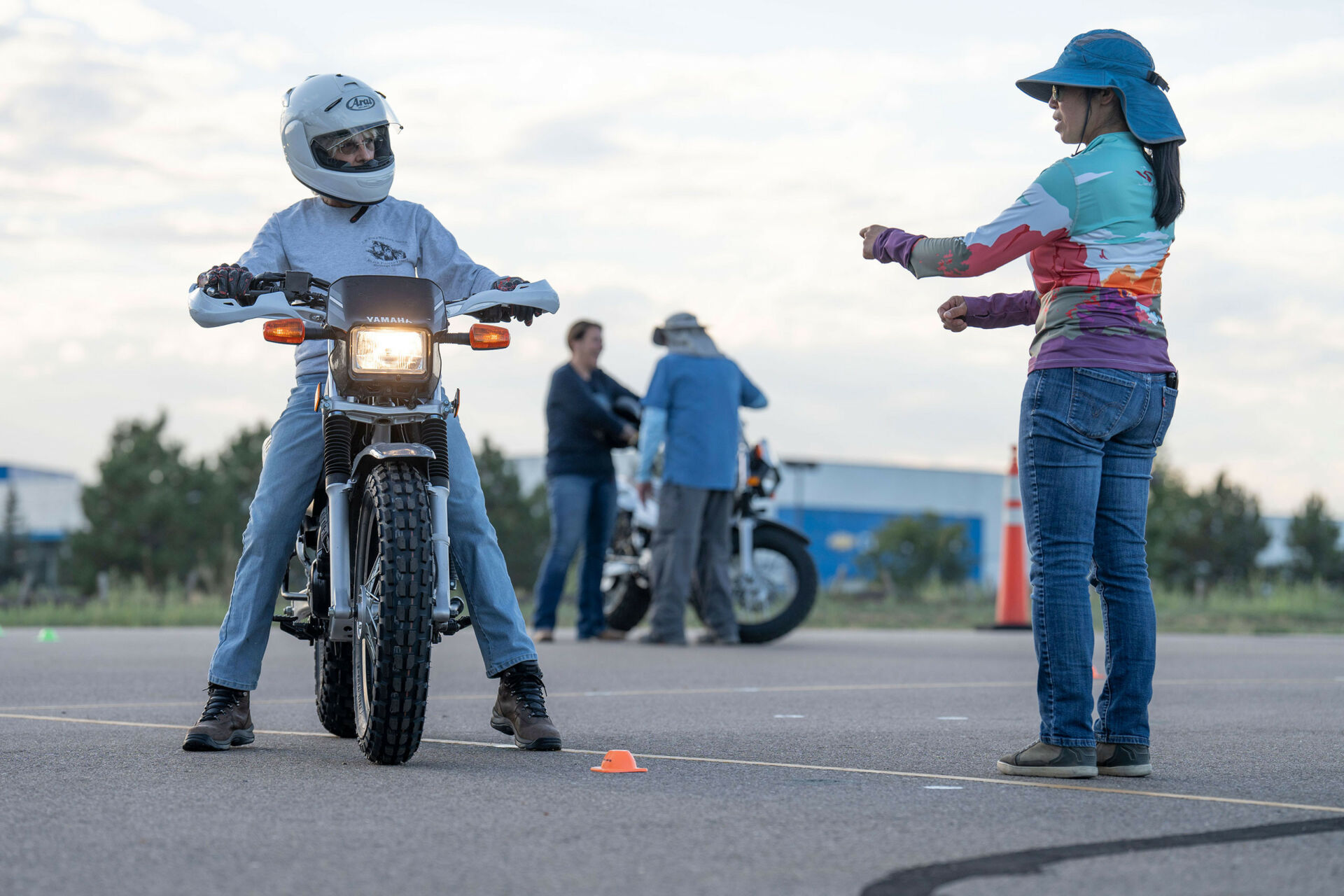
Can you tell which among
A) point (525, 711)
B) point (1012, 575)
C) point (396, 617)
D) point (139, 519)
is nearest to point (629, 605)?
point (1012, 575)

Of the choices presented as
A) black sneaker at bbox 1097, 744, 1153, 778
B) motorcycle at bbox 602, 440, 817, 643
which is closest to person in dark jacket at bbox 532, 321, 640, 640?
motorcycle at bbox 602, 440, 817, 643

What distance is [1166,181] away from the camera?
4156 mm

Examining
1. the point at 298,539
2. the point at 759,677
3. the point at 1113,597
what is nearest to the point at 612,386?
the point at 759,677

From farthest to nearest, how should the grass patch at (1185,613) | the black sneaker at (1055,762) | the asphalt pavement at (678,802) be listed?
the grass patch at (1185,613), the black sneaker at (1055,762), the asphalt pavement at (678,802)

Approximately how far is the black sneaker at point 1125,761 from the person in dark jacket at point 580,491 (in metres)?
6.51

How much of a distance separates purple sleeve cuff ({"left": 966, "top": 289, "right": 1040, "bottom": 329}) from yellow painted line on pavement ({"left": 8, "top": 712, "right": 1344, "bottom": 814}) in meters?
1.27

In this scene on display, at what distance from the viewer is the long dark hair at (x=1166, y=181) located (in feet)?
13.6

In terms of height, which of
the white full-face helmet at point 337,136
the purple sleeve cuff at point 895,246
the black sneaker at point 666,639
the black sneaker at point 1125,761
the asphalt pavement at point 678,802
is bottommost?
the asphalt pavement at point 678,802

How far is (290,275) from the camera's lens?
434 cm

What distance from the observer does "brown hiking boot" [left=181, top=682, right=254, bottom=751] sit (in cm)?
453

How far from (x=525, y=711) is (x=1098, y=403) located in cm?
182

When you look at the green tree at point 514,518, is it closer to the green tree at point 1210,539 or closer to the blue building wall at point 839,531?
the blue building wall at point 839,531

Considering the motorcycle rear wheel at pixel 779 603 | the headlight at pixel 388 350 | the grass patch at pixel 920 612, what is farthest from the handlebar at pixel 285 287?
the grass patch at pixel 920 612

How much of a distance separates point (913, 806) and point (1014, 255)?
144 cm
